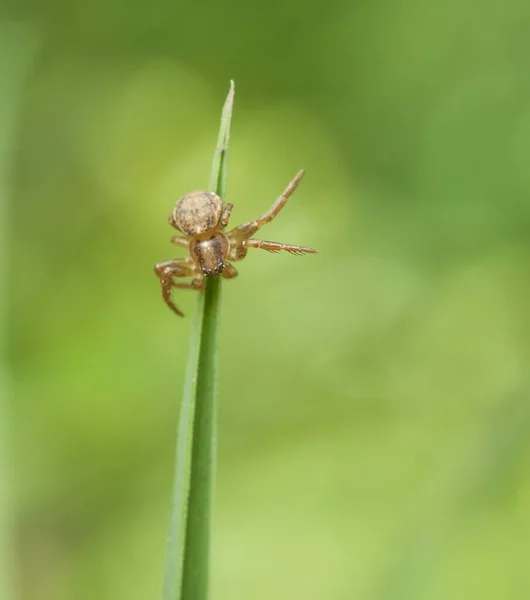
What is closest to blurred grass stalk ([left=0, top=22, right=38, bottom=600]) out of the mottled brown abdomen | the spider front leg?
the spider front leg

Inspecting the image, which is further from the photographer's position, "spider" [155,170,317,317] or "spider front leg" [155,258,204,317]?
"spider front leg" [155,258,204,317]

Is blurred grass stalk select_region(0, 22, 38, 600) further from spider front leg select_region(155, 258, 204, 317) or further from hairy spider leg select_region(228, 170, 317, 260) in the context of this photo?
hairy spider leg select_region(228, 170, 317, 260)

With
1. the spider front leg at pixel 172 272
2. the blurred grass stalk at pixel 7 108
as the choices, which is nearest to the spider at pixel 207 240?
the spider front leg at pixel 172 272

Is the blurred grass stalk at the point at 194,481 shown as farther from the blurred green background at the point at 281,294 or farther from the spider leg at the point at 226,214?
the blurred green background at the point at 281,294

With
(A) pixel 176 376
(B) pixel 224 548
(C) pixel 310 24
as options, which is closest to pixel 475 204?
(C) pixel 310 24

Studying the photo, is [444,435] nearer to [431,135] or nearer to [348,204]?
[348,204]

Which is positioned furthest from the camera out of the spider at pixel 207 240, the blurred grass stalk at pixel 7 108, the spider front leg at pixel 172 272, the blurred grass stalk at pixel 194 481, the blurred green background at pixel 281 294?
the blurred grass stalk at pixel 7 108

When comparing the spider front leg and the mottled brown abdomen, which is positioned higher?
the mottled brown abdomen
